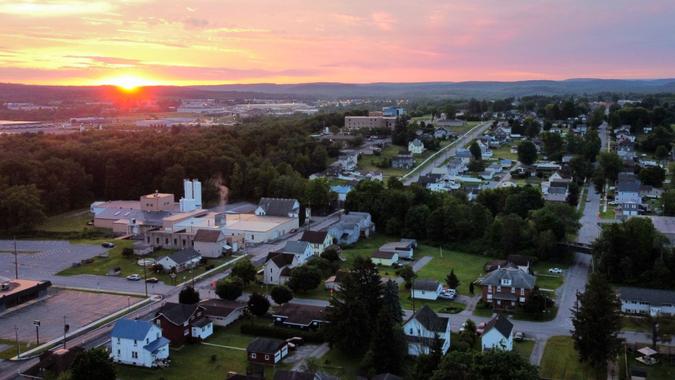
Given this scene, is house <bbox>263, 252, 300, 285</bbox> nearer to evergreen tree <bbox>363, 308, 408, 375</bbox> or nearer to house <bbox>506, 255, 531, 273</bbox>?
evergreen tree <bbox>363, 308, 408, 375</bbox>

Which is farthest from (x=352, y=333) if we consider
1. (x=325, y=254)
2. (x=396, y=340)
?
(x=325, y=254)

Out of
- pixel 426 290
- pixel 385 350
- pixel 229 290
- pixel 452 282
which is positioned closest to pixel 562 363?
pixel 385 350

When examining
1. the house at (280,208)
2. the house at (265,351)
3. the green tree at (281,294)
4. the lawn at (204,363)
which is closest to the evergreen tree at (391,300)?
the house at (265,351)

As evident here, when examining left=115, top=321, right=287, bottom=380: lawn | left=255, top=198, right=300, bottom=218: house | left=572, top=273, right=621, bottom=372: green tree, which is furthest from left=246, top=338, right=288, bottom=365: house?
left=255, top=198, right=300, bottom=218: house

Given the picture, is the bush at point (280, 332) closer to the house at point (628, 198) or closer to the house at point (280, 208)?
the house at point (280, 208)

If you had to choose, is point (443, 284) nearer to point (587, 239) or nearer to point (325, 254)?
point (325, 254)

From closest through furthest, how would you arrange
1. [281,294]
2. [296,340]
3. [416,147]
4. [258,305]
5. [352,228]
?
[296,340] → [258,305] → [281,294] → [352,228] → [416,147]

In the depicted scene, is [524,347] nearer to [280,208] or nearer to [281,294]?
[281,294]
